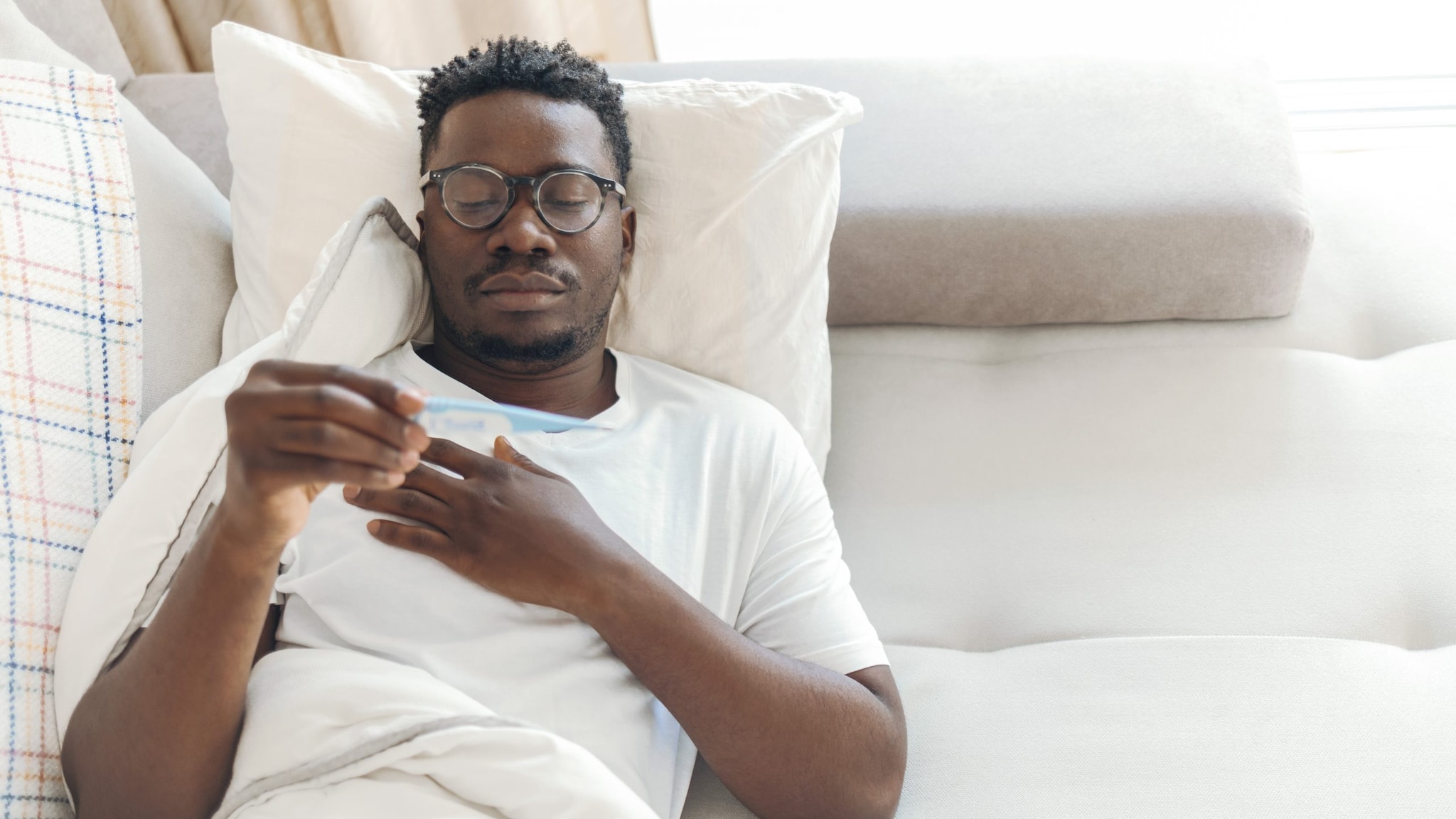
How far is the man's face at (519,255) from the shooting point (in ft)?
Answer: 4.43

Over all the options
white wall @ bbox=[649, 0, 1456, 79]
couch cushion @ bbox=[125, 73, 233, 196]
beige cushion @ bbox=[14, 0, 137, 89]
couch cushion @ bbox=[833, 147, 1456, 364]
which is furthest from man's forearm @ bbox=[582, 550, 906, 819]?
white wall @ bbox=[649, 0, 1456, 79]

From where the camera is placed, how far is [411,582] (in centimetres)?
115

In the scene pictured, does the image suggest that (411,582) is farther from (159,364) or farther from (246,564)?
(159,364)

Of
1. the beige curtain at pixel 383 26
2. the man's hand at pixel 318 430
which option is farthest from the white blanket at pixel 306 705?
the beige curtain at pixel 383 26

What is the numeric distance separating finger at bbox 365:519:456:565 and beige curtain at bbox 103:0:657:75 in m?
1.49

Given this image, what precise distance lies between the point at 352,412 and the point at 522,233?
1.82 feet

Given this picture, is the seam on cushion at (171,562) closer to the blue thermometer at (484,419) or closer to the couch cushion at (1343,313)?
the blue thermometer at (484,419)

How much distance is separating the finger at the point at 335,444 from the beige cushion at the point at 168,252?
0.61 m

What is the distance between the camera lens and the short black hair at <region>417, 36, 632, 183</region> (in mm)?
1455

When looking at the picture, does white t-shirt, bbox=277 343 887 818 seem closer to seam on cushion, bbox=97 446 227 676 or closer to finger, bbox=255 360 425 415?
seam on cushion, bbox=97 446 227 676

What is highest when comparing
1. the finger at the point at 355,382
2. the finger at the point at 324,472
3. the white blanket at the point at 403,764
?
the finger at the point at 355,382

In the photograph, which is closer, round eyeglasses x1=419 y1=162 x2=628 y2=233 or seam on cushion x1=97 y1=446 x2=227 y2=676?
seam on cushion x1=97 y1=446 x2=227 y2=676

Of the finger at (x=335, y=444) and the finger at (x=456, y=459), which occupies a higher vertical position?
the finger at (x=335, y=444)

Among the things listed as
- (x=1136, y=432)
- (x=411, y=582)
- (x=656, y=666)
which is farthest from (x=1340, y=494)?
(x=411, y=582)
